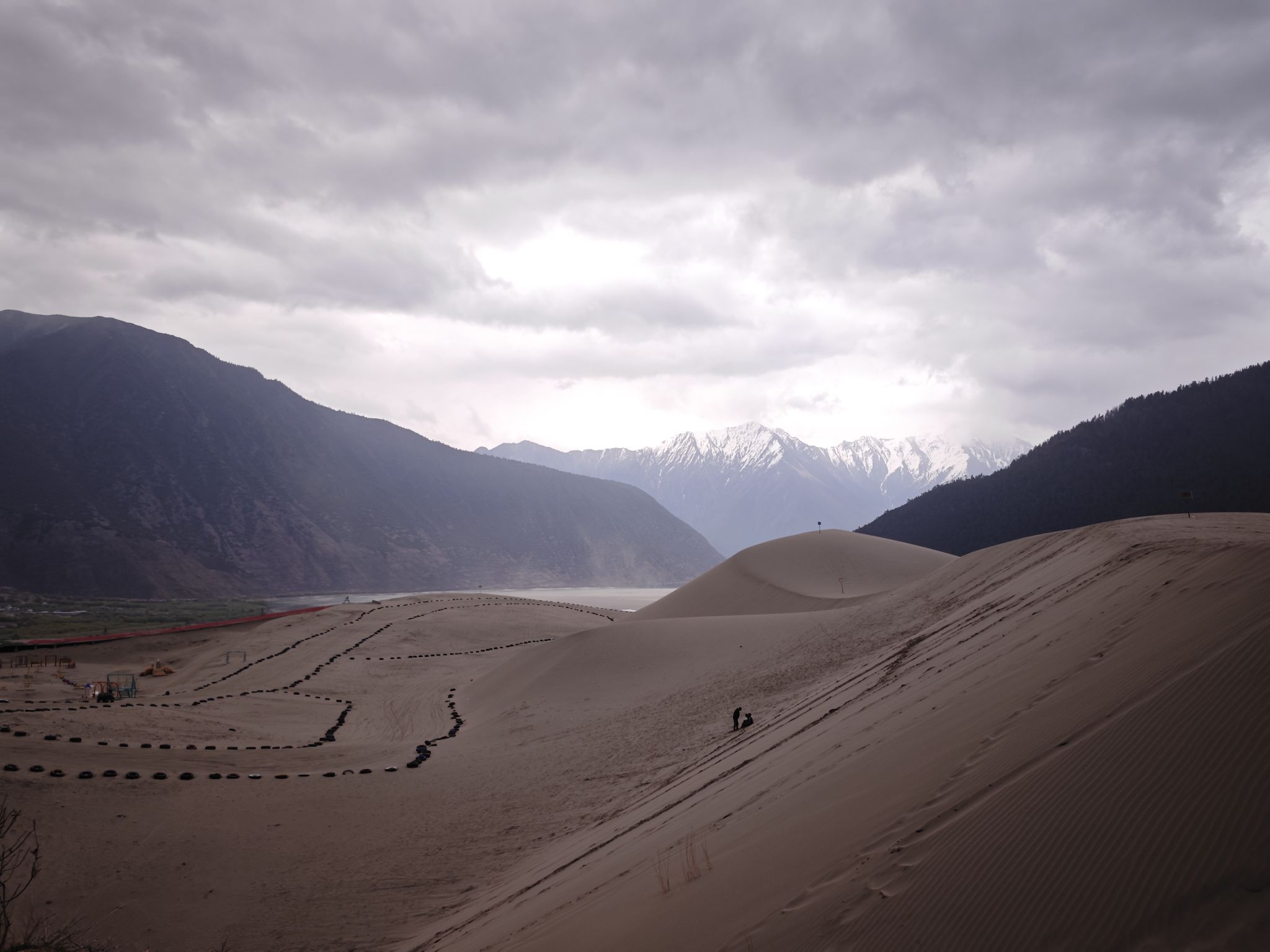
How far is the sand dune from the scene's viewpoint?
135 ft

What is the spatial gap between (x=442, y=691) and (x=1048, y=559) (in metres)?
21.8

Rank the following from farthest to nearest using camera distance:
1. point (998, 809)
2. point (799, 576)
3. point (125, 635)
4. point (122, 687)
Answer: point (125, 635) → point (799, 576) → point (122, 687) → point (998, 809)

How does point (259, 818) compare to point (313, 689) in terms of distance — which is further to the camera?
point (313, 689)

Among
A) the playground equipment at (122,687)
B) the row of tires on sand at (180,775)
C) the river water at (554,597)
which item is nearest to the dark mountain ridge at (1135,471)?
the river water at (554,597)

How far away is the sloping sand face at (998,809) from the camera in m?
3.42

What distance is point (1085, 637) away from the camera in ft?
24.0

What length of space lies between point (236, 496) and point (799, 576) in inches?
4210

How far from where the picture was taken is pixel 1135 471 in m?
62.7

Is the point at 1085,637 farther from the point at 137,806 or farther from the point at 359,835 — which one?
the point at 137,806

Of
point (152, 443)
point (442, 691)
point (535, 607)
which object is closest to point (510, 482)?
point (152, 443)

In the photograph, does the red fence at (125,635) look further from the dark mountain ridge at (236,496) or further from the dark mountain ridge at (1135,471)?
the dark mountain ridge at (236,496)

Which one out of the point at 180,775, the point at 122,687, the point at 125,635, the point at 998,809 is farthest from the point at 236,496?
the point at 998,809

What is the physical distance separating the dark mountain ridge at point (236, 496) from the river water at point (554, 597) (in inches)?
297

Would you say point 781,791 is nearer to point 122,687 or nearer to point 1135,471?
point 122,687
